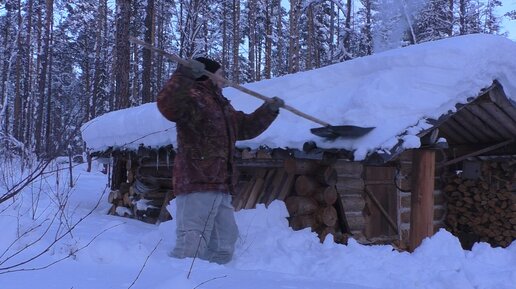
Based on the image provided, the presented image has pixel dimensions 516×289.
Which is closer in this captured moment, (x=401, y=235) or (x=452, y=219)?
(x=401, y=235)

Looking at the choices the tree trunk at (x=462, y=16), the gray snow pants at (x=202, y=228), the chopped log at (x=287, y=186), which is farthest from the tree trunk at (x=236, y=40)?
the gray snow pants at (x=202, y=228)

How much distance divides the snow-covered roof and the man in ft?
3.35

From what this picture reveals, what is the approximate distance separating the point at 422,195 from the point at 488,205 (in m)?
3.49

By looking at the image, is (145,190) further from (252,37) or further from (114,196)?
(252,37)

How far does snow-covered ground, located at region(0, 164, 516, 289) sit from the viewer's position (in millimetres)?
3027

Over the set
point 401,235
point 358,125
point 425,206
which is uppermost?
point 358,125

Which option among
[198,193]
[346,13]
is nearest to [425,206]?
[198,193]

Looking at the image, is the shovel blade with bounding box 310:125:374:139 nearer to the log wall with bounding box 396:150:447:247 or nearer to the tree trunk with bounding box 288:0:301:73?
the log wall with bounding box 396:150:447:247

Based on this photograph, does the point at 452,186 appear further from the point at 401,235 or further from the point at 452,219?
the point at 401,235

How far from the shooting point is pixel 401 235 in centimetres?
768

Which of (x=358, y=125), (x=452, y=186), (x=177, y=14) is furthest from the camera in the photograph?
(x=177, y=14)

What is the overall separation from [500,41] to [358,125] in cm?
216

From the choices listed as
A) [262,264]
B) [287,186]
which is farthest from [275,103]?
[287,186]

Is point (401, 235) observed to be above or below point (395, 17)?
below
